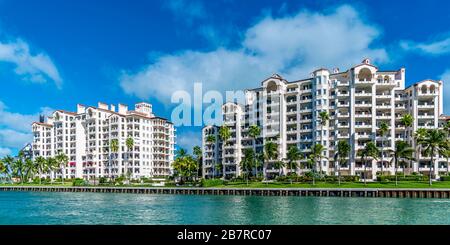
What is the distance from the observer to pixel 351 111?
7181cm

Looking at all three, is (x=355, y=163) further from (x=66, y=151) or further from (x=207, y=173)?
(x=66, y=151)

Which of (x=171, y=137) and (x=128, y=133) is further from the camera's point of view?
(x=171, y=137)

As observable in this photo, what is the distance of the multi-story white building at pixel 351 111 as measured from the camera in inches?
2783

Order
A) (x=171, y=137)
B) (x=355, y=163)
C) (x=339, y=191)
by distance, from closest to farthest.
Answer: (x=339, y=191) → (x=355, y=163) → (x=171, y=137)

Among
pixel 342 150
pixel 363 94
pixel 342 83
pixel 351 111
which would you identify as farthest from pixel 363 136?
pixel 342 83

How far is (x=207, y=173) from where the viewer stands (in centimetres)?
9250

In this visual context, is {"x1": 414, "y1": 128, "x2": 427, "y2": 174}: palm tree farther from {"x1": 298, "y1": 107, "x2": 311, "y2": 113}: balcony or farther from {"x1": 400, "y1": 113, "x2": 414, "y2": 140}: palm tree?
{"x1": 298, "y1": 107, "x2": 311, "y2": 113}: balcony

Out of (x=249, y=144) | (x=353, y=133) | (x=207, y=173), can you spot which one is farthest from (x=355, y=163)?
(x=207, y=173)

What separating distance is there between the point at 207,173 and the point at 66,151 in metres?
39.8

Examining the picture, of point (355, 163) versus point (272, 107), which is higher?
point (272, 107)

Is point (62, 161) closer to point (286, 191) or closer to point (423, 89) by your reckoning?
point (286, 191)

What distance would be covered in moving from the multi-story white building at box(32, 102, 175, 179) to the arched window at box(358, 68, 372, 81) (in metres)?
47.6

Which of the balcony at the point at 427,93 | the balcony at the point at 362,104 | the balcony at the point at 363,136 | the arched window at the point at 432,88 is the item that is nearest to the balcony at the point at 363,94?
the balcony at the point at 362,104

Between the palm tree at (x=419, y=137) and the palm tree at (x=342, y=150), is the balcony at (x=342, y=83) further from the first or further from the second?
the palm tree at (x=419, y=137)
